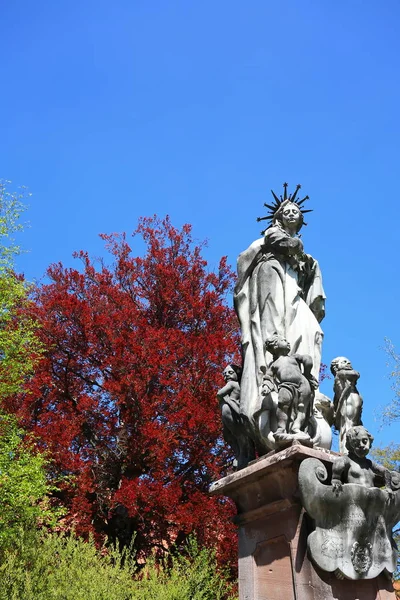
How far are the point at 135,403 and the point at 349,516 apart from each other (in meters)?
11.9

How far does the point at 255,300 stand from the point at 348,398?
4.65 ft

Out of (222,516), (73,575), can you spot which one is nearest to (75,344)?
(222,516)

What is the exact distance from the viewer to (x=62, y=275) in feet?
62.0

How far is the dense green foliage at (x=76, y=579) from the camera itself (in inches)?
329

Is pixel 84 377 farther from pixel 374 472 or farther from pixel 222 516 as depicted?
pixel 374 472

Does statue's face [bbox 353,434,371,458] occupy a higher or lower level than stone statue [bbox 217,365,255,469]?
lower

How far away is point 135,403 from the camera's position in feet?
51.8

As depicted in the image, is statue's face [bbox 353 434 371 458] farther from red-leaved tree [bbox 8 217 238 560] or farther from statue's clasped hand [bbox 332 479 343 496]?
red-leaved tree [bbox 8 217 238 560]

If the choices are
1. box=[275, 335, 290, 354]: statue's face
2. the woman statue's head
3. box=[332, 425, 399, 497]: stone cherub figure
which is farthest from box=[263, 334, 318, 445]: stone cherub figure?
the woman statue's head

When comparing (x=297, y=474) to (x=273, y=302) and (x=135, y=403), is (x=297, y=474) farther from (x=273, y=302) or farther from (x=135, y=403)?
(x=135, y=403)

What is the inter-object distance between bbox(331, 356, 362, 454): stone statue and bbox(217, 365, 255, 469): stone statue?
88cm

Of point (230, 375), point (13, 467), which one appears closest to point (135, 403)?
point (13, 467)

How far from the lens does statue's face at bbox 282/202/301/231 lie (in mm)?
6445

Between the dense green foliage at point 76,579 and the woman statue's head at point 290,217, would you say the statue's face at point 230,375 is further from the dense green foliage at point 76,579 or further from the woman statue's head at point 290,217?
the dense green foliage at point 76,579
